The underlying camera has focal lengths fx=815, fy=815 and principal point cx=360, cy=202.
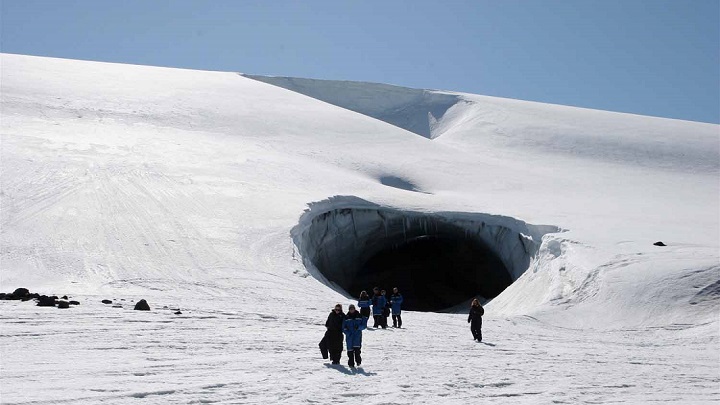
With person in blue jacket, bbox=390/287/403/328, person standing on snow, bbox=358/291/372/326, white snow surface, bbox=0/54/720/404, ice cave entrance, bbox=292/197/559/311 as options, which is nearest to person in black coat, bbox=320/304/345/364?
white snow surface, bbox=0/54/720/404

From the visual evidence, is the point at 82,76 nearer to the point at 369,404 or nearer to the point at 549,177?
the point at 549,177

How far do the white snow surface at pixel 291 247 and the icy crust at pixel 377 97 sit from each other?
34.2 ft

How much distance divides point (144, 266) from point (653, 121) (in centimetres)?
3867

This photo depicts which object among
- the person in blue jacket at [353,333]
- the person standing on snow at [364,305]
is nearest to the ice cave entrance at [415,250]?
the person standing on snow at [364,305]

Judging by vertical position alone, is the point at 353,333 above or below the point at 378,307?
below

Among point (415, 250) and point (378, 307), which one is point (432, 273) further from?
point (378, 307)

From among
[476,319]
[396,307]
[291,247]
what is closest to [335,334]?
[476,319]

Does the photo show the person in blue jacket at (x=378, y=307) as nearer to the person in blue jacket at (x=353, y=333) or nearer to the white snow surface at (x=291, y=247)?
the white snow surface at (x=291, y=247)

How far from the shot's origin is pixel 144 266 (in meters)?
19.6

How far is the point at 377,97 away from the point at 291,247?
3846 centimetres

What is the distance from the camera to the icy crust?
57.3 metres

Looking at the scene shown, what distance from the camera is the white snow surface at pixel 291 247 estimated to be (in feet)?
37.3

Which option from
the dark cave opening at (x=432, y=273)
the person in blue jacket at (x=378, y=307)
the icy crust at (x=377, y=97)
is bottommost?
the person in blue jacket at (x=378, y=307)

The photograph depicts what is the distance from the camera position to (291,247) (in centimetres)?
2234
